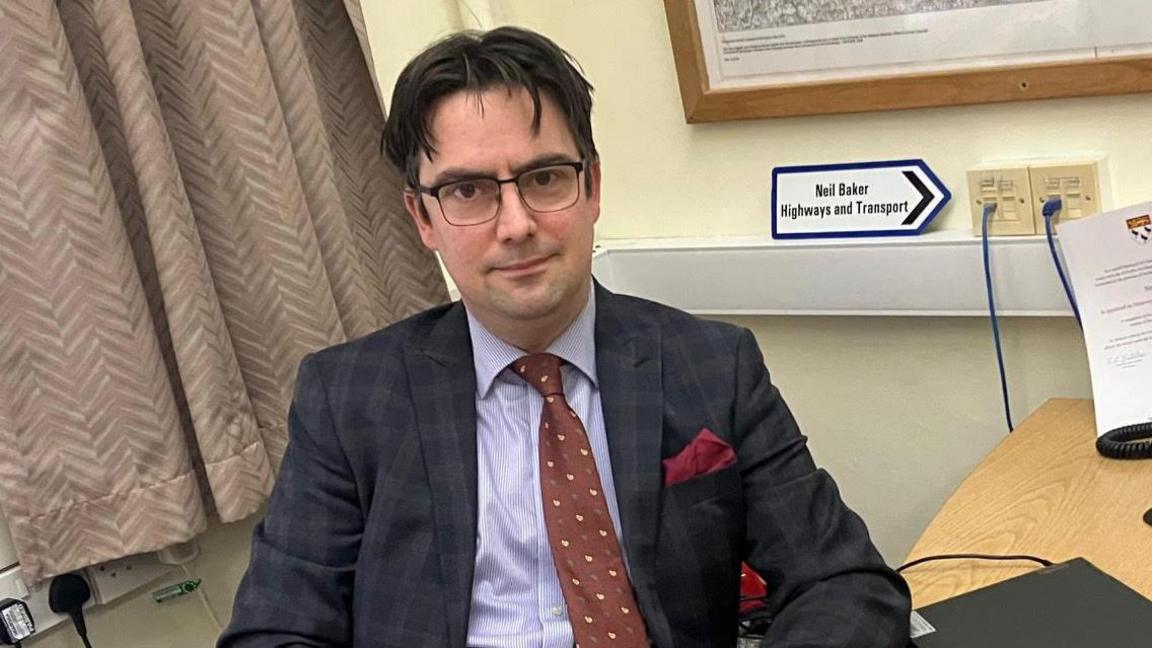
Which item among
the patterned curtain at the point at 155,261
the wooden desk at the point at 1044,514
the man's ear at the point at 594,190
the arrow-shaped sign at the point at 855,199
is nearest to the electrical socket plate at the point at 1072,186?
the arrow-shaped sign at the point at 855,199

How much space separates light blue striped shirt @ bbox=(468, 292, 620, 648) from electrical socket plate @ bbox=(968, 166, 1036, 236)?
69cm

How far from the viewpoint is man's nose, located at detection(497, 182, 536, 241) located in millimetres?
1361

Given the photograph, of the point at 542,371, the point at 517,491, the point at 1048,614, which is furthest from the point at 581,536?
the point at 1048,614

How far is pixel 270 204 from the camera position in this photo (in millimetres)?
1810

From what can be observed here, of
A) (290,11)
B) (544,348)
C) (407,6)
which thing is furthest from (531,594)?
(407,6)

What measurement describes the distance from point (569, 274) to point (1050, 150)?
2.69 feet

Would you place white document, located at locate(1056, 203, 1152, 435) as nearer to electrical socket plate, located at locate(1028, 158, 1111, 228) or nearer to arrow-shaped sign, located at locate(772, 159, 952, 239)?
electrical socket plate, located at locate(1028, 158, 1111, 228)

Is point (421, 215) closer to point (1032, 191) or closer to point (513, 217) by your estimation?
point (513, 217)

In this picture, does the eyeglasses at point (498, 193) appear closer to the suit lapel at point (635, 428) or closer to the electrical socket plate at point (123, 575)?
the suit lapel at point (635, 428)

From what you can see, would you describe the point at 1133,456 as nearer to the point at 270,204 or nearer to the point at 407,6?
the point at 270,204

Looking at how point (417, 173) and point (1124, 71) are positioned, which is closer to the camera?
point (417, 173)

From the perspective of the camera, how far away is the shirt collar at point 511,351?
4.81ft

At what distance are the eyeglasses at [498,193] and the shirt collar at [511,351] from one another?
0.46 ft

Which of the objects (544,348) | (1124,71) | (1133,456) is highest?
(1124,71)
